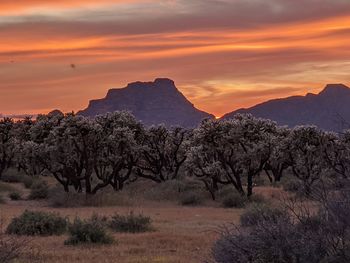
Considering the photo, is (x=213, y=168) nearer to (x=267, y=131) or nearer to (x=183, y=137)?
(x=267, y=131)

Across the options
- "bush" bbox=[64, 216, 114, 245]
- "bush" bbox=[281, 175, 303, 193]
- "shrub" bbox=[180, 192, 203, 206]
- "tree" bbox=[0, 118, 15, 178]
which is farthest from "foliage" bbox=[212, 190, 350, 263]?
"tree" bbox=[0, 118, 15, 178]

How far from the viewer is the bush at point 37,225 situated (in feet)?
63.2

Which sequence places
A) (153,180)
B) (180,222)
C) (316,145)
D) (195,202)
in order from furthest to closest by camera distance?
(153,180), (316,145), (195,202), (180,222)

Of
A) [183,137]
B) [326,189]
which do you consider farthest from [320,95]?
[326,189]

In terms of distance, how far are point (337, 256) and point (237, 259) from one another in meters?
1.56

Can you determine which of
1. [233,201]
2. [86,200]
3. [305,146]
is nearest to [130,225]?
[86,200]

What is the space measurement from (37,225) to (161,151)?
92.2 feet

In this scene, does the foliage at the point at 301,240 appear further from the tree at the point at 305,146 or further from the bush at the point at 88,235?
the tree at the point at 305,146

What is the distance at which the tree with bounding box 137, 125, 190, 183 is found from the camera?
46469mm

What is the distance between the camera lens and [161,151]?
4741 cm

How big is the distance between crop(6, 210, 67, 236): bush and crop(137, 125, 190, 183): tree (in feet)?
81.3

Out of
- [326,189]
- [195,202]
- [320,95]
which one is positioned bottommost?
[195,202]

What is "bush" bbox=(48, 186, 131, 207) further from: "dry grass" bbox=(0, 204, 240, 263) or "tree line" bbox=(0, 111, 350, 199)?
"dry grass" bbox=(0, 204, 240, 263)

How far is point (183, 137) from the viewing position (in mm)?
49188
